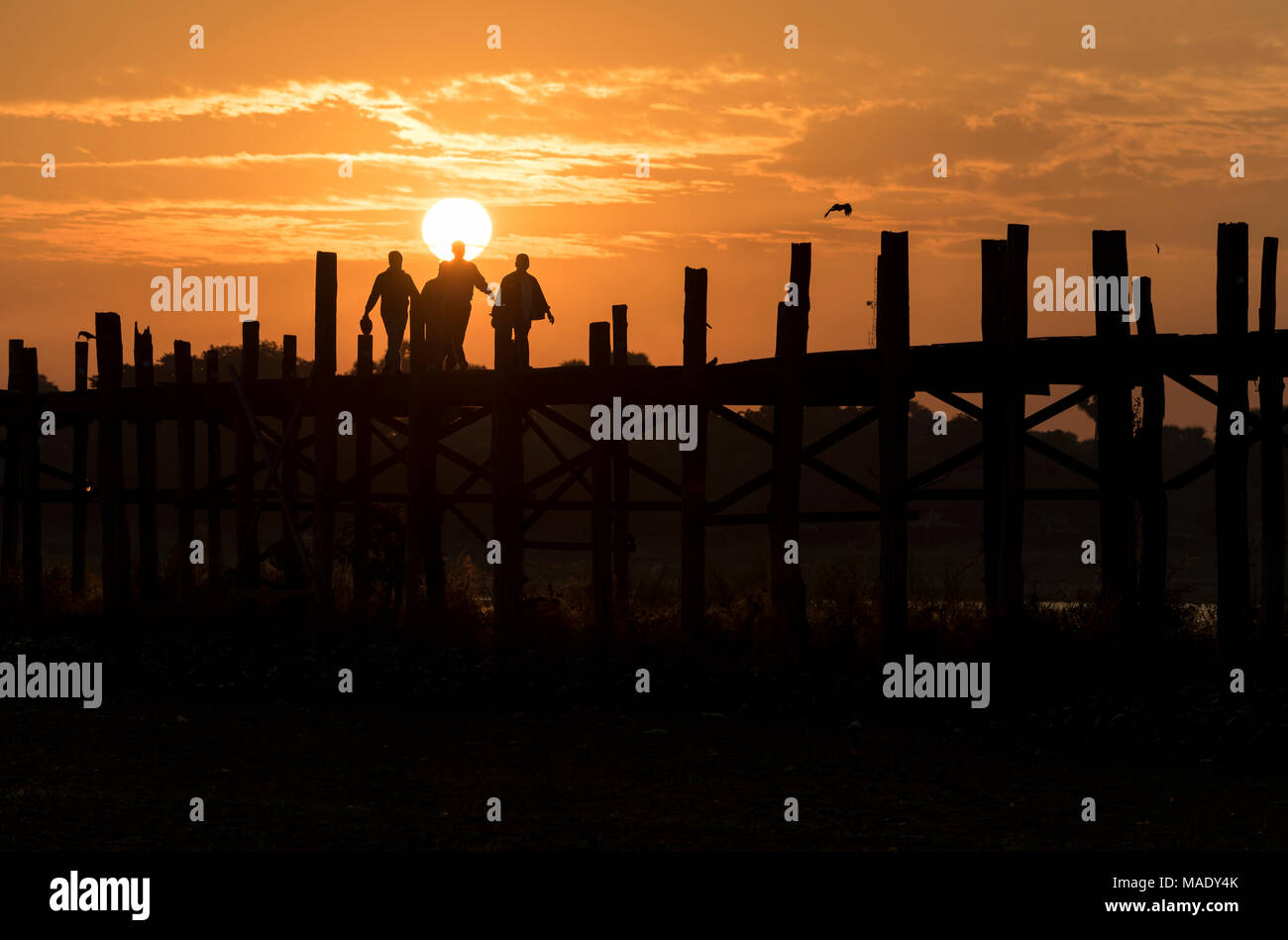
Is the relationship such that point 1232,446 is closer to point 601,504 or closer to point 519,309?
point 601,504

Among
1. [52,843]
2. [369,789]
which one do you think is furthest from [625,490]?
[52,843]

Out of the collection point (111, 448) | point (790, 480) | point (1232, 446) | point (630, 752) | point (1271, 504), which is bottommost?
point (630, 752)

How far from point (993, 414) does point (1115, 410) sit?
4.32ft

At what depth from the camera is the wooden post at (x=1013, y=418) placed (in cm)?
1392

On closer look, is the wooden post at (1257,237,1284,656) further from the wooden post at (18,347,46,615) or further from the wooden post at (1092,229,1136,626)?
the wooden post at (18,347,46,615)

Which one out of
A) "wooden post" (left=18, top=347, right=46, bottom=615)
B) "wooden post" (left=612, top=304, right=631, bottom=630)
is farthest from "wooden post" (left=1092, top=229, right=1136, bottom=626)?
"wooden post" (left=18, top=347, right=46, bottom=615)

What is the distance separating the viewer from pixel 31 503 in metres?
22.2

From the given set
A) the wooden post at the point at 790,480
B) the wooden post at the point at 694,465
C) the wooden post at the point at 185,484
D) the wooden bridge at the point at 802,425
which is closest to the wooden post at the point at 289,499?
the wooden bridge at the point at 802,425

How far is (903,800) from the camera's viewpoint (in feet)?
33.9

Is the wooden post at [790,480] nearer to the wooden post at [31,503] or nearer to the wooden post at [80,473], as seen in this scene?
the wooden post at [31,503]

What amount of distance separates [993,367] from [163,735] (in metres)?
8.26

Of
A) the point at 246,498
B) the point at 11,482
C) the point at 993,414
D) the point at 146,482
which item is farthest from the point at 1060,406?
the point at 11,482

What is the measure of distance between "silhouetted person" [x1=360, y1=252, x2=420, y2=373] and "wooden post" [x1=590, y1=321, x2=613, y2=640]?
2393mm
